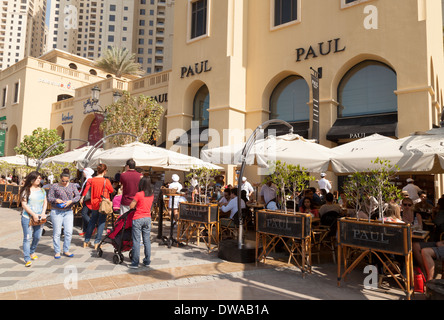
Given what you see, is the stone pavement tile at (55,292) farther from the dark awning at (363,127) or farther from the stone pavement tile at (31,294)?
the dark awning at (363,127)

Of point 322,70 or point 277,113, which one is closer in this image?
point 322,70

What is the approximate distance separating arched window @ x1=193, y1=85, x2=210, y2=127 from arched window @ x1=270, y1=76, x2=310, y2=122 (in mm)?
3941

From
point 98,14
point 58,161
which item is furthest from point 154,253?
point 98,14

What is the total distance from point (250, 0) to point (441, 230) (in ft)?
47.9

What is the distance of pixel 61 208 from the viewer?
19.0ft

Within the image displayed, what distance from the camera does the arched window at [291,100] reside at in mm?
13984

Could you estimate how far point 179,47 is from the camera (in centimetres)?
1730

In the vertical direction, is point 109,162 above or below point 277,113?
below

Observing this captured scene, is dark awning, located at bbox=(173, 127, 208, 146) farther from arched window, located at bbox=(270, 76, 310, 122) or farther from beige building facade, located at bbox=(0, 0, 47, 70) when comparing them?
beige building facade, located at bbox=(0, 0, 47, 70)

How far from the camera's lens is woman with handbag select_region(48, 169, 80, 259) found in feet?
18.7

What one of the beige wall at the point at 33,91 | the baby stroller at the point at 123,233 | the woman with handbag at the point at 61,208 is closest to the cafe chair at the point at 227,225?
the baby stroller at the point at 123,233

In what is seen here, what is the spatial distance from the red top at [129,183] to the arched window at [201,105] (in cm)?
1114

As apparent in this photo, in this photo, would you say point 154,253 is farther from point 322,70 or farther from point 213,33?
point 213,33

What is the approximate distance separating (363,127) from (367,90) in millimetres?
1943
